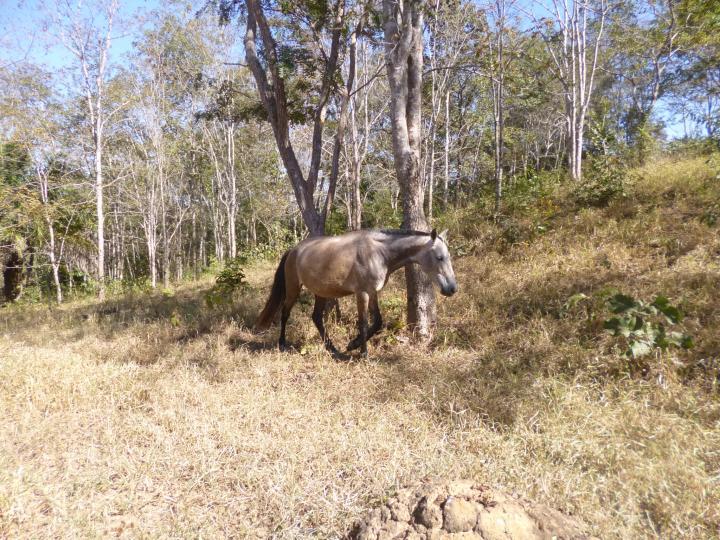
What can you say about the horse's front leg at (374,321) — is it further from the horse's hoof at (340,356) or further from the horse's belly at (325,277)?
the horse's belly at (325,277)

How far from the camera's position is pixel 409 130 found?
5359mm

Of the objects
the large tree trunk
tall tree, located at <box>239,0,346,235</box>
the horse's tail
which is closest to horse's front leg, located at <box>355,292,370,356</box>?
the large tree trunk

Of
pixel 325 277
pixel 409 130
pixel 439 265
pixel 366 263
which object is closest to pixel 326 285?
pixel 325 277

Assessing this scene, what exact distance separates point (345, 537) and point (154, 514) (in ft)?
3.73

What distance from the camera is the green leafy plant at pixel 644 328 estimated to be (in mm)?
3381

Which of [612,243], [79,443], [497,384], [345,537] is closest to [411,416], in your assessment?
[497,384]

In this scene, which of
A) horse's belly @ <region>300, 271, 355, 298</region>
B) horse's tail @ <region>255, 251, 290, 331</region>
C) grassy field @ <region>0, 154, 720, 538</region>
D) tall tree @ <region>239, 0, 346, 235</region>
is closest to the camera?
grassy field @ <region>0, 154, 720, 538</region>

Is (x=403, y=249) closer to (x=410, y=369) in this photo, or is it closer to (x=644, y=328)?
(x=410, y=369)

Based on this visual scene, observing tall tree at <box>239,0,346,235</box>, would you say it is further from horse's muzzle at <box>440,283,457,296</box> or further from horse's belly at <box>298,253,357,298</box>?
horse's muzzle at <box>440,283,457,296</box>

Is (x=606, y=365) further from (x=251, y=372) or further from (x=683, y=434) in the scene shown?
(x=251, y=372)

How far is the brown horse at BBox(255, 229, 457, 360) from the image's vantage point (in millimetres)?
4496

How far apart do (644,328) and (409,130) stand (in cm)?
360

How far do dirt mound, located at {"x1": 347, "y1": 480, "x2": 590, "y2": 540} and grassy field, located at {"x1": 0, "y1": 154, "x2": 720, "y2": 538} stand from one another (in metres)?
0.16

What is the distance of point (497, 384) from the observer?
3.60 metres
